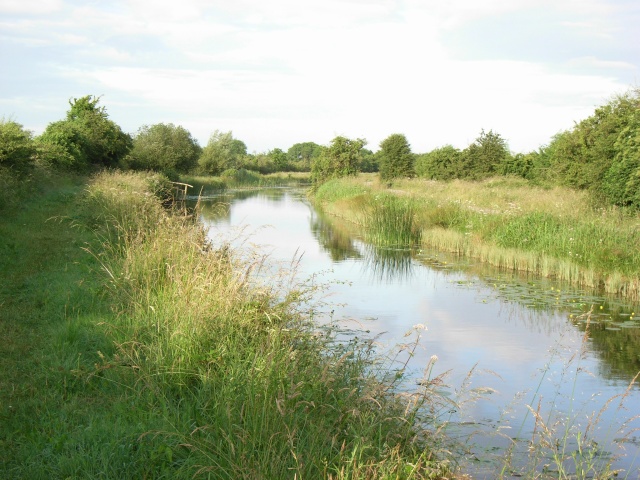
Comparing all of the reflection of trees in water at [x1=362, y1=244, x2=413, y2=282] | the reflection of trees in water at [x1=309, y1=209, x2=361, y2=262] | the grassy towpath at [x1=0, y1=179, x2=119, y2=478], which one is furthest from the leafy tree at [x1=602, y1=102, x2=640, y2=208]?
the grassy towpath at [x1=0, y1=179, x2=119, y2=478]

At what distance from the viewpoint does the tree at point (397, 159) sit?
4006 cm

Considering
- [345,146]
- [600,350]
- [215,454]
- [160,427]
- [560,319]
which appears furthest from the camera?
[345,146]

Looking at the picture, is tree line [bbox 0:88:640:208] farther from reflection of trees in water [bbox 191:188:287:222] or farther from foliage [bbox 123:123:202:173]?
reflection of trees in water [bbox 191:188:287:222]

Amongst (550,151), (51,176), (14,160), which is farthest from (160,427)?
(550,151)

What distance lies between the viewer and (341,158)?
45000mm

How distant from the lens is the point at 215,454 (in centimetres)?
390

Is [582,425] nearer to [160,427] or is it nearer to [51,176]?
[160,427]

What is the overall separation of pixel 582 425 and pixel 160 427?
401 centimetres

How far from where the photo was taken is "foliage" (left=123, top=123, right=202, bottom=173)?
44.6 metres

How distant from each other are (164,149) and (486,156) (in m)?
25.7

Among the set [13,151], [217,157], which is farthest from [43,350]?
[217,157]

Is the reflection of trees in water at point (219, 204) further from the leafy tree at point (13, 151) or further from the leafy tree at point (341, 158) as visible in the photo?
the leafy tree at point (13, 151)

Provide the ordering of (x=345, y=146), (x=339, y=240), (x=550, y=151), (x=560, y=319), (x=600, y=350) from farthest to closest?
(x=345, y=146), (x=550, y=151), (x=339, y=240), (x=560, y=319), (x=600, y=350)

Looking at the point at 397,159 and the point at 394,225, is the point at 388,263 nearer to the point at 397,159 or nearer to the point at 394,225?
the point at 394,225
